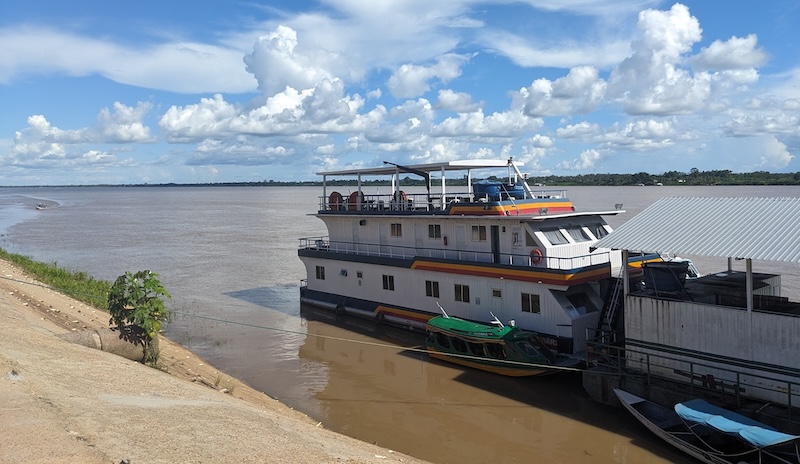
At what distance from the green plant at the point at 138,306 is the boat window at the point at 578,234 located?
13.1 m

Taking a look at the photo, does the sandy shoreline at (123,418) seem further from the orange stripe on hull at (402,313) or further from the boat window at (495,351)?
the orange stripe on hull at (402,313)

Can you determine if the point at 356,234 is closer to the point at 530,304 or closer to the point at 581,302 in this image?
the point at 530,304

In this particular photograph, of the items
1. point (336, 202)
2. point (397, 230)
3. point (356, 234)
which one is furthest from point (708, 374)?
point (336, 202)

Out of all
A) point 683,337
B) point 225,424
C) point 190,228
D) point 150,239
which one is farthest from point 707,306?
point 190,228

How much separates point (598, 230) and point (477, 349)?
6376 millimetres

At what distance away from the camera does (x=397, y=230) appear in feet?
83.8

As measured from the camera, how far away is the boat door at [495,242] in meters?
21.4

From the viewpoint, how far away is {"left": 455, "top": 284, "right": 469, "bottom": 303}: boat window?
22031 mm

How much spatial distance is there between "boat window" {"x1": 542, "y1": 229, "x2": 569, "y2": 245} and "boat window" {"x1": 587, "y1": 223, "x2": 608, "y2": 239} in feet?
5.48

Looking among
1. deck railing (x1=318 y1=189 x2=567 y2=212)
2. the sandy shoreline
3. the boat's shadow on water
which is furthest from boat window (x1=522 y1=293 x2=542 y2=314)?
the boat's shadow on water

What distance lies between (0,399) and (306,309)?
761 inches

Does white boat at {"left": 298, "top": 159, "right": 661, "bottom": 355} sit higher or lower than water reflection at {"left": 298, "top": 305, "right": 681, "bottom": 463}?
higher

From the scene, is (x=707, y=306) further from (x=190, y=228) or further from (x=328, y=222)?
(x=190, y=228)

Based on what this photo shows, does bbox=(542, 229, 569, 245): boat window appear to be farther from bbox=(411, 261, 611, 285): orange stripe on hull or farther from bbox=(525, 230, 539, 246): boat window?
bbox=(411, 261, 611, 285): orange stripe on hull
